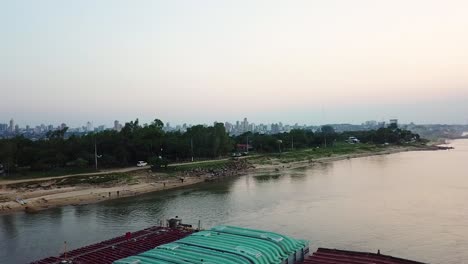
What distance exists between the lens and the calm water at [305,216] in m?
22.5

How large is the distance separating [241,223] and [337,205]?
9.66 metres

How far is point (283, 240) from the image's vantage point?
15094 millimetres

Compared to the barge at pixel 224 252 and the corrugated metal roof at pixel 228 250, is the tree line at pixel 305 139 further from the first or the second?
the corrugated metal roof at pixel 228 250

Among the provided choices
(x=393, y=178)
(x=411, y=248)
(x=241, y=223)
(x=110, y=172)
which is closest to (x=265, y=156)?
(x=393, y=178)

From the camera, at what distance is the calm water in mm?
22469

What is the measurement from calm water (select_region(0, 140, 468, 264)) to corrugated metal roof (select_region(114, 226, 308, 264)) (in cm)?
753

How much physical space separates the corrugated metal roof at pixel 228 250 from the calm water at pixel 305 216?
7527mm

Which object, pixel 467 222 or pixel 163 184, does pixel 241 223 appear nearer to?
pixel 467 222

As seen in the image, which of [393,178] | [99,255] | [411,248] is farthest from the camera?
[393,178]

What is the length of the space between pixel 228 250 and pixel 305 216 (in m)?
16.5

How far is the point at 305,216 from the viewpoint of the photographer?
29109 millimetres

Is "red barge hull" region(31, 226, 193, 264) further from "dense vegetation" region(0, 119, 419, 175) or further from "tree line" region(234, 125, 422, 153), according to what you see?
"tree line" region(234, 125, 422, 153)

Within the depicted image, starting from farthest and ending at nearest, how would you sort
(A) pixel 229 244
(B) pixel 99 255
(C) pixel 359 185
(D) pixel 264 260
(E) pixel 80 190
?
1. (C) pixel 359 185
2. (E) pixel 80 190
3. (B) pixel 99 255
4. (A) pixel 229 244
5. (D) pixel 264 260

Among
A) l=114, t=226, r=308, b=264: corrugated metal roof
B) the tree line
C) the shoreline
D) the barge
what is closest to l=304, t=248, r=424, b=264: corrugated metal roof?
the barge
